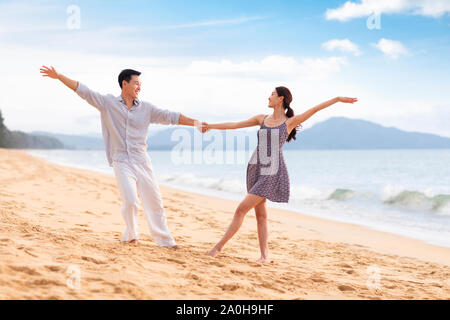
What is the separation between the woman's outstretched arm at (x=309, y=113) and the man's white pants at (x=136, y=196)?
1712 millimetres

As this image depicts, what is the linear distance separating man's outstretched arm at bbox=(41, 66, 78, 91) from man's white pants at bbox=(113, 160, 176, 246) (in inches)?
38.7

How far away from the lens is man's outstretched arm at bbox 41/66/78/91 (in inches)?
191

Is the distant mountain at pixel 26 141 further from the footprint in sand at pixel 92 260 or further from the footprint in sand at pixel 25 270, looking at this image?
the footprint in sand at pixel 25 270

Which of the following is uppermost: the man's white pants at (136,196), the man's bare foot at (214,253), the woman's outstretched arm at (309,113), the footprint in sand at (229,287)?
the woman's outstretched arm at (309,113)

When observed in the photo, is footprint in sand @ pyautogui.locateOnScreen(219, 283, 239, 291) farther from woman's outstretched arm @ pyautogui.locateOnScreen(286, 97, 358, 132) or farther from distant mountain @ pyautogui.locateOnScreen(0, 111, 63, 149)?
distant mountain @ pyautogui.locateOnScreen(0, 111, 63, 149)

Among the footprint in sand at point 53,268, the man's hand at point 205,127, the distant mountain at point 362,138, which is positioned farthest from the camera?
the distant mountain at point 362,138

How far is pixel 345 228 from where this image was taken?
31.9 ft

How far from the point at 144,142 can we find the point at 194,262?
1523 mm

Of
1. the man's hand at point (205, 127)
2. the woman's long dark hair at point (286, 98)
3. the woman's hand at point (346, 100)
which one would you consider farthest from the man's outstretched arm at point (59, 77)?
the woman's hand at point (346, 100)

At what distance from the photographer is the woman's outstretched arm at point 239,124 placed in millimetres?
5305

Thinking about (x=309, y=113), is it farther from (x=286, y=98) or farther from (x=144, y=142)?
(x=144, y=142)
